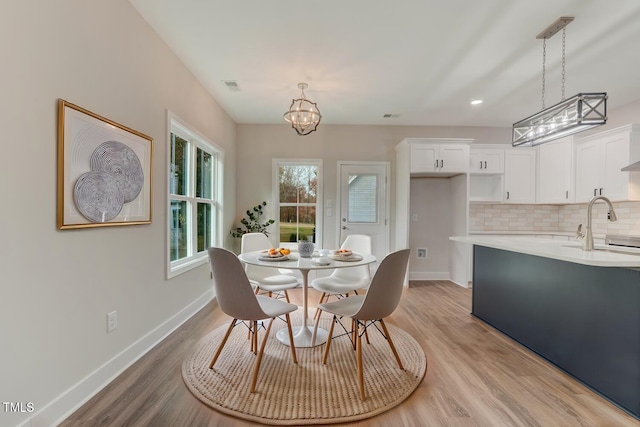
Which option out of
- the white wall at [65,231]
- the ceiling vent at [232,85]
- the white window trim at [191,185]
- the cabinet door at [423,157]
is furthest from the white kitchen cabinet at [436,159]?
the white wall at [65,231]

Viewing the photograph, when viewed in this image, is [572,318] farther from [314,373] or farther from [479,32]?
[479,32]

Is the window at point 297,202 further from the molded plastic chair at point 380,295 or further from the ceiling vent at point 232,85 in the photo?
the molded plastic chair at point 380,295

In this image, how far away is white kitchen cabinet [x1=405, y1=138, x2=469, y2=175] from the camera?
4.15 metres

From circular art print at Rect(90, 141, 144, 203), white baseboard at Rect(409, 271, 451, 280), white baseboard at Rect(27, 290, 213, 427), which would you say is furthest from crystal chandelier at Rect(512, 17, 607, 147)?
white baseboard at Rect(27, 290, 213, 427)

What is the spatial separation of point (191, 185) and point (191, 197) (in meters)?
0.14

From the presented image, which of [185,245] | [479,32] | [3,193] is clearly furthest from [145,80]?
[479,32]

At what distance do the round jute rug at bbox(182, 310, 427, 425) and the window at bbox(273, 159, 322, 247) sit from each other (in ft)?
7.67

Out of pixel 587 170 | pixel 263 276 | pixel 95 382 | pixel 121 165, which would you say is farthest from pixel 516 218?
pixel 95 382

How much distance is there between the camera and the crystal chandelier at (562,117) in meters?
1.95

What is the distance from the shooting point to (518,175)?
172 inches

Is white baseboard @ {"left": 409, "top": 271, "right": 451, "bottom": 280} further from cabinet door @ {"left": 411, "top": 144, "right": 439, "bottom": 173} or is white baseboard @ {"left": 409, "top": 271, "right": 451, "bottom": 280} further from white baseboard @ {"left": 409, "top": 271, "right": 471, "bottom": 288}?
cabinet door @ {"left": 411, "top": 144, "right": 439, "bottom": 173}

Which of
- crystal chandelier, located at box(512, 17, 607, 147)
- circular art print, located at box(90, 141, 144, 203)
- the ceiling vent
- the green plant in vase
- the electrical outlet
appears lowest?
the electrical outlet

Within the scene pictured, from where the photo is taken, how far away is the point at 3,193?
1.21 m

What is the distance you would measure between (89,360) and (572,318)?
3.18m
